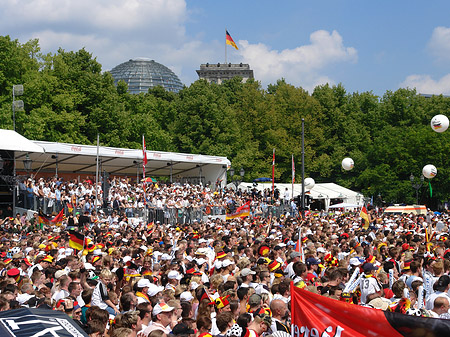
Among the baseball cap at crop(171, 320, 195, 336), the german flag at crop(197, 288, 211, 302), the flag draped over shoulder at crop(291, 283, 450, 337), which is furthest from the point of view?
the german flag at crop(197, 288, 211, 302)

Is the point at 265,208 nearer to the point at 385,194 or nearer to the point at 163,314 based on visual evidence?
the point at 385,194

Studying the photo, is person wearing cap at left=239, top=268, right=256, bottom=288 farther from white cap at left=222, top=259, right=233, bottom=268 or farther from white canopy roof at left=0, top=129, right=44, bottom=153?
white canopy roof at left=0, top=129, right=44, bottom=153

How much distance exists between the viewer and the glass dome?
143500 millimetres

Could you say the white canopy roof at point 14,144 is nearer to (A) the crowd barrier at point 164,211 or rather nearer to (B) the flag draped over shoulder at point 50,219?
(A) the crowd barrier at point 164,211

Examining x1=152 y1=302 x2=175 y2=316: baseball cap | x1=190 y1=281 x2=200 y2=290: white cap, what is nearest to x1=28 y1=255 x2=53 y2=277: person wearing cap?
x1=190 y1=281 x2=200 y2=290: white cap

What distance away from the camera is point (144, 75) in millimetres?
146375

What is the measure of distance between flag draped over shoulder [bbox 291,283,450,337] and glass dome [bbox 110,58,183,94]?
140 meters

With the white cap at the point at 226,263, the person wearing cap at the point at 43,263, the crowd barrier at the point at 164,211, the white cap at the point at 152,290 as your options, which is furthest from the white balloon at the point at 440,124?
the white cap at the point at 152,290

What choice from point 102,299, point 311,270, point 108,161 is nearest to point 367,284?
point 311,270

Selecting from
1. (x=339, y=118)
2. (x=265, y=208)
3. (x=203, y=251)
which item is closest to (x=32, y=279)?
(x=203, y=251)

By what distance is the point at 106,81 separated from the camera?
48938mm

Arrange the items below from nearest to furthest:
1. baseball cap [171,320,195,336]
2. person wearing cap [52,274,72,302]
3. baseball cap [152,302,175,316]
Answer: baseball cap [171,320,195,336]
baseball cap [152,302,175,316]
person wearing cap [52,274,72,302]

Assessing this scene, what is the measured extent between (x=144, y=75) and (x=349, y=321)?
14621 cm

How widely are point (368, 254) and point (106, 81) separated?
41.1 metres
